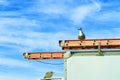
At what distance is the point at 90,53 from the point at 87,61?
1.22ft

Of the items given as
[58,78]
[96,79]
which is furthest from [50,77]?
[96,79]

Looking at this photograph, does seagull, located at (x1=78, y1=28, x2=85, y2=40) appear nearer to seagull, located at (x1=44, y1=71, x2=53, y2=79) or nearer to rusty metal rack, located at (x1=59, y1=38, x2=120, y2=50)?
rusty metal rack, located at (x1=59, y1=38, x2=120, y2=50)

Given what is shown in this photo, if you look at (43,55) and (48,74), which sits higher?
(43,55)

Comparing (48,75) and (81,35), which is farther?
(81,35)

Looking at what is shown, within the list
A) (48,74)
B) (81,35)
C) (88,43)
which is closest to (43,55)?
(48,74)

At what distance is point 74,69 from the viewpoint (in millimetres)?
9359

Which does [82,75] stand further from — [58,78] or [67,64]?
[58,78]

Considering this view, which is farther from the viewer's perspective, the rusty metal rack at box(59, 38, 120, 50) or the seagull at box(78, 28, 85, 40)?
the seagull at box(78, 28, 85, 40)

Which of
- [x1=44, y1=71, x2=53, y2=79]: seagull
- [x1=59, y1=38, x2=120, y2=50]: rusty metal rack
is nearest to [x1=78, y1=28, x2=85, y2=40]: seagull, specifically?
[x1=59, y1=38, x2=120, y2=50]: rusty metal rack

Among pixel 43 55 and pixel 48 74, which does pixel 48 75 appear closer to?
pixel 48 74

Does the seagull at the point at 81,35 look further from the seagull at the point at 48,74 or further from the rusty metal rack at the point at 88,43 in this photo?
the seagull at the point at 48,74

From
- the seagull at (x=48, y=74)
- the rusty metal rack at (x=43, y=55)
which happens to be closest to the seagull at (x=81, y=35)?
the rusty metal rack at (x=43, y=55)

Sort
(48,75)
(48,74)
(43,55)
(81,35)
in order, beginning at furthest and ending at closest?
(43,55) → (81,35) → (48,74) → (48,75)

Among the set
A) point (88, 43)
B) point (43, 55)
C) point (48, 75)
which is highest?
point (88, 43)
